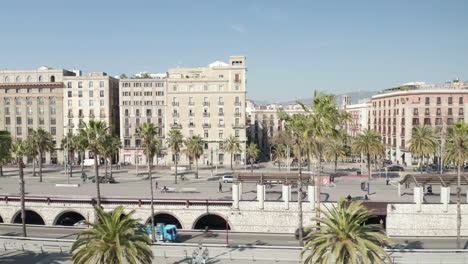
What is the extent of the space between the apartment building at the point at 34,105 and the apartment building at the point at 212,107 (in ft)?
111

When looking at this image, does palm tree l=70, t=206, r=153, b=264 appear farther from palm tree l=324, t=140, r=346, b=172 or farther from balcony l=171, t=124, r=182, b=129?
balcony l=171, t=124, r=182, b=129

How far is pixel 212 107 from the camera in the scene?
10225 cm

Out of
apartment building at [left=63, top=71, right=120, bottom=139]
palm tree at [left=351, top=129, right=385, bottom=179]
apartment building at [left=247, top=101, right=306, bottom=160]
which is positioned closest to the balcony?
apartment building at [left=63, top=71, right=120, bottom=139]

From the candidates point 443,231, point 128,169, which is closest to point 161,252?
point 443,231

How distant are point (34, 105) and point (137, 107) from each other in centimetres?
3083

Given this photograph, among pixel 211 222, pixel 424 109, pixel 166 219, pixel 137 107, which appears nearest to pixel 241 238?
pixel 211 222

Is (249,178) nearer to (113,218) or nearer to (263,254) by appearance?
(263,254)

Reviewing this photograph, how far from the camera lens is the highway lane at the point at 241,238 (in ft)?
144

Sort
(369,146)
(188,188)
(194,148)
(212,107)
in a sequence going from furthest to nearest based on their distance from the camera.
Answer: (212,107)
(194,148)
(369,146)
(188,188)

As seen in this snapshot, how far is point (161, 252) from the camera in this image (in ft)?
129

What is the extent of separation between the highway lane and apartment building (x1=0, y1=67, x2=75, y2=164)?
2493 inches

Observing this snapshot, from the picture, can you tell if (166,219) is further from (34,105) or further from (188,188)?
(34,105)

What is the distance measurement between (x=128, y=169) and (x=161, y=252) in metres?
60.2

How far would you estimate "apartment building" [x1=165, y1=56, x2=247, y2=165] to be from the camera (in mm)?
101750
